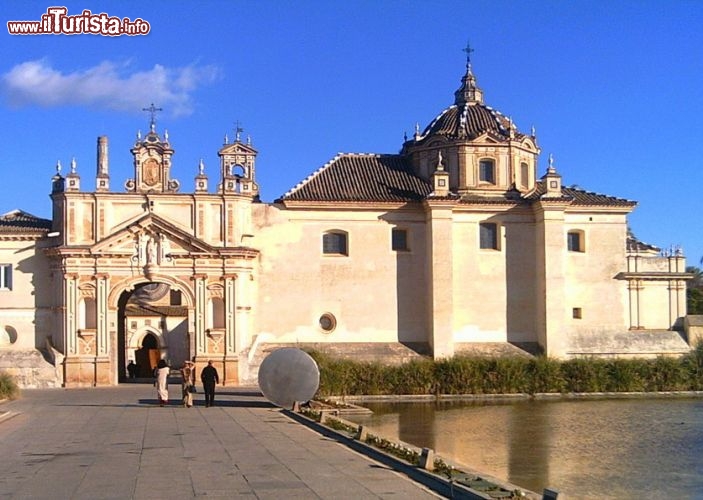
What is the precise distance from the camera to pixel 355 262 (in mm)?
43906

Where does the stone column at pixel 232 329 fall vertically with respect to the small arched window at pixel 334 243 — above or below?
below

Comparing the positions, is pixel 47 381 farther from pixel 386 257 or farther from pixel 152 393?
pixel 386 257

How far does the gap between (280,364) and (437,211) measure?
674 inches

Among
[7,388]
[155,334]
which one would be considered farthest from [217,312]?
[155,334]

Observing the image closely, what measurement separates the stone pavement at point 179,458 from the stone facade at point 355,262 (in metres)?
12.5

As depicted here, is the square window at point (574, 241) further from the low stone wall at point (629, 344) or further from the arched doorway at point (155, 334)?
the arched doorway at point (155, 334)

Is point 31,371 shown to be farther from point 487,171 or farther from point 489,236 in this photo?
point 487,171

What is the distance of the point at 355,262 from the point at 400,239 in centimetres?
234

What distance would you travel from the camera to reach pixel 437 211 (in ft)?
143

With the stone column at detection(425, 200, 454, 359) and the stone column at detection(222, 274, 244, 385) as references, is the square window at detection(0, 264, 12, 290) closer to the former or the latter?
the stone column at detection(222, 274, 244, 385)

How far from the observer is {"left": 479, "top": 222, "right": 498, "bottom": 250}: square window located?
4500 cm

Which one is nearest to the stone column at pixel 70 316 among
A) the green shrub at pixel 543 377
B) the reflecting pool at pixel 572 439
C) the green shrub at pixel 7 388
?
the green shrub at pixel 7 388

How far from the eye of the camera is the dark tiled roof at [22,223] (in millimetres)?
42094

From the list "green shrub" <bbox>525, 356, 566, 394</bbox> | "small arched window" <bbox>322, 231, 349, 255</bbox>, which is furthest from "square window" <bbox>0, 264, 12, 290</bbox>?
"green shrub" <bbox>525, 356, 566, 394</bbox>
